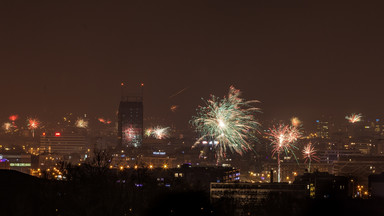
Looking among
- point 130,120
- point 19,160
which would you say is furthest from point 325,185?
point 130,120

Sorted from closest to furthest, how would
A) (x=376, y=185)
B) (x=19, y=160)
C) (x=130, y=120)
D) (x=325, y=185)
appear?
1. (x=325, y=185)
2. (x=376, y=185)
3. (x=19, y=160)
4. (x=130, y=120)

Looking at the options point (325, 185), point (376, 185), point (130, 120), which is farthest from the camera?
point (130, 120)

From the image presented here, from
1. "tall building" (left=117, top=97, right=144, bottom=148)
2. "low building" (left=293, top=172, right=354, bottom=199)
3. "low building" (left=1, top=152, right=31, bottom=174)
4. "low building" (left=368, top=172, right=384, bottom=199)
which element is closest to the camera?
"low building" (left=293, top=172, right=354, bottom=199)

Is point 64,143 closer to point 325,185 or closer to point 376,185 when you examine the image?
point 376,185

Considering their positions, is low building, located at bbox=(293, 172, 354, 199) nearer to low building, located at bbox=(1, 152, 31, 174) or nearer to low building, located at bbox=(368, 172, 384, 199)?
low building, located at bbox=(368, 172, 384, 199)

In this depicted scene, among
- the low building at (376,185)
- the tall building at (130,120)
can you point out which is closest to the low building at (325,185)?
Result: the low building at (376,185)

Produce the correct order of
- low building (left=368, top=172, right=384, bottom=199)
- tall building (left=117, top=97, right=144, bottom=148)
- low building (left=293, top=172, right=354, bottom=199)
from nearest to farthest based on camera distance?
low building (left=293, top=172, right=354, bottom=199) → low building (left=368, top=172, right=384, bottom=199) → tall building (left=117, top=97, right=144, bottom=148)

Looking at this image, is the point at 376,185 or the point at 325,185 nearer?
the point at 325,185

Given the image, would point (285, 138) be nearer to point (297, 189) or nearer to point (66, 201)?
point (297, 189)

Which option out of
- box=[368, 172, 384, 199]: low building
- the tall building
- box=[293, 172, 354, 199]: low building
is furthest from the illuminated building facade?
box=[293, 172, 354, 199]: low building

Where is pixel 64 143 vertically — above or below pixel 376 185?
above

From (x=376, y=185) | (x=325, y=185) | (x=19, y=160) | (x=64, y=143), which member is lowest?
(x=376, y=185)
